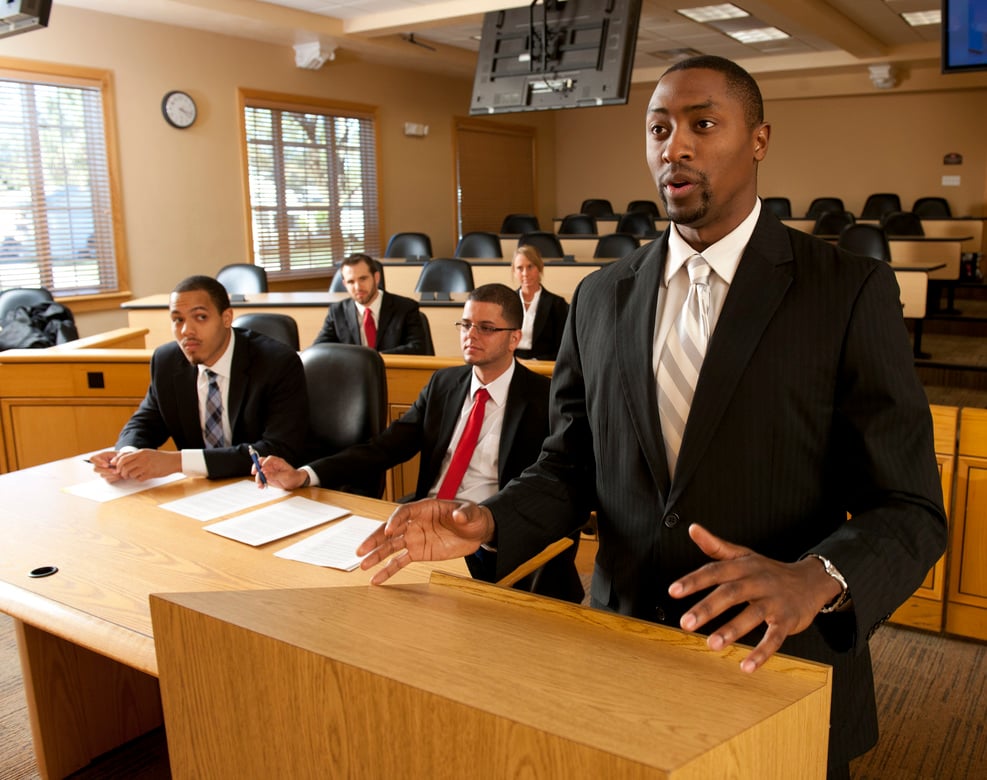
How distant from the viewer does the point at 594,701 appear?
675mm

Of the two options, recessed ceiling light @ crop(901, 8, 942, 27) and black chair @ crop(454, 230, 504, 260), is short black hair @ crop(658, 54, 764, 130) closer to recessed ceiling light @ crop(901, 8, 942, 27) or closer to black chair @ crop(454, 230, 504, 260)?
black chair @ crop(454, 230, 504, 260)

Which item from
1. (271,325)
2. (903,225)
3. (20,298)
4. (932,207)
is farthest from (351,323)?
(932,207)

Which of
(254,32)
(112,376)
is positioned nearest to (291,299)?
(112,376)

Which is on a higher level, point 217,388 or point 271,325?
point 271,325

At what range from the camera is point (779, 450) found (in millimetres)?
1029

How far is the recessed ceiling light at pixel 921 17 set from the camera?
836 cm

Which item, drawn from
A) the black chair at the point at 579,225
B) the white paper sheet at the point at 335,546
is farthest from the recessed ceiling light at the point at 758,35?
the white paper sheet at the point at 335,546

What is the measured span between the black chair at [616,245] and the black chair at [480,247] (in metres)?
1.13

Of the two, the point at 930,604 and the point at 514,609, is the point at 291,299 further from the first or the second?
the point at 514,609

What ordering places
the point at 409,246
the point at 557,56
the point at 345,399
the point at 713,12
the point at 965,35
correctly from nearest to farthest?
1. the point at 345,399
2. the point at 965,35
3. the point at 557,56
4. the point at 713,12
5. the point at 409,246

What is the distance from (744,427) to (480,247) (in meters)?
7.67

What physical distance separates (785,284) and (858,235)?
6541 millimetres

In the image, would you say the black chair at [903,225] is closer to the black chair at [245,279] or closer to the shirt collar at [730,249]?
the black chair at [245,279]

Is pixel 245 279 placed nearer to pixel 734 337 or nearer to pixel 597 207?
pixel 734 337
